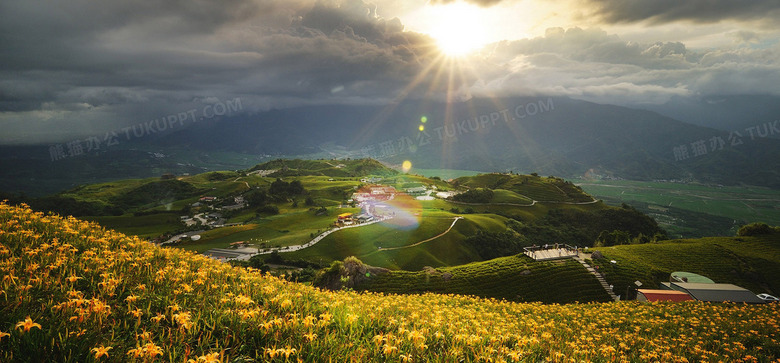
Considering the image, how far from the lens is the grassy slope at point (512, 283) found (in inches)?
1928

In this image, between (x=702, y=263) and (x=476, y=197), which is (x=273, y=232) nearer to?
(x=476, y=197)

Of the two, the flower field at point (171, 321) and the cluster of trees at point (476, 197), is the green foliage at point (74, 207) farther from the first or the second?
the flower field at point (171, 321)

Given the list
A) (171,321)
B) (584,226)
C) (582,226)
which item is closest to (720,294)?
(171,321)

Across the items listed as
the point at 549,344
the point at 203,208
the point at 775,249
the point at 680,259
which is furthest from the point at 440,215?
the point at 203,208

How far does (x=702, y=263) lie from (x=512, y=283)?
4514 cm

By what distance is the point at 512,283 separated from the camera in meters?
51.8

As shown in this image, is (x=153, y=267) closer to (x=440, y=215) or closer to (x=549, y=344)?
(x=549, y=344)

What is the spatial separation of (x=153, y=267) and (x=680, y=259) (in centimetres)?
8891

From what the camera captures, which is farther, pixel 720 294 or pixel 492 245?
pixel 492 245

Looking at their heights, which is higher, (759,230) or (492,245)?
(759,230)

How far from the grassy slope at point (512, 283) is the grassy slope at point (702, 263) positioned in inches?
219

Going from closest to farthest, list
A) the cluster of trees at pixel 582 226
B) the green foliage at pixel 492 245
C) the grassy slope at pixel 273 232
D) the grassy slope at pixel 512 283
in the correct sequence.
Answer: the grassy slope at pixel 512 283
the grassy slope at pixel 273 232
the green foliage at pixel 492 245
the cluster of trees at pixel 582 226

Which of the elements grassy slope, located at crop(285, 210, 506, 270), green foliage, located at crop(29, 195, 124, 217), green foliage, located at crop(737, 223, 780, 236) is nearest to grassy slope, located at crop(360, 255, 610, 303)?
grassy slope, located at crop(285, 210, 506, 270)

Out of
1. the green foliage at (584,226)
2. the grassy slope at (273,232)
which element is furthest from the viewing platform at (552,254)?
the green foliage at (584,226)
